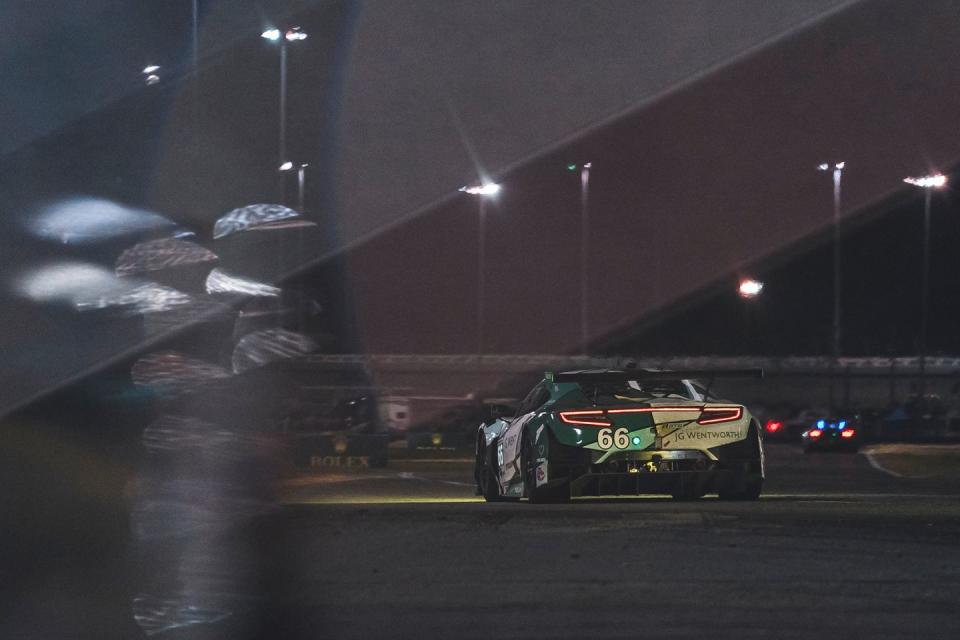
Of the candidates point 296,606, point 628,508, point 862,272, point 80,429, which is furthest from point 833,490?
point 862,272

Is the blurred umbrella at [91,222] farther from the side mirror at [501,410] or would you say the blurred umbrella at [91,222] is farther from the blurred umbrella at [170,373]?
the side mirror at [501,410]

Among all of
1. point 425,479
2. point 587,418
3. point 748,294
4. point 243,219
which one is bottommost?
point 425,479

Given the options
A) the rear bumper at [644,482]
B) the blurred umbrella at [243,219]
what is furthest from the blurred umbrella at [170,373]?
the blurred umbrella at [243,219]

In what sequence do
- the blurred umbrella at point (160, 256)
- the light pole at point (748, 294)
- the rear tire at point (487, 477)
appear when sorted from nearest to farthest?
the rear tire at point (487, 477) < the blurred umbrella at point (160, 256) < the light pole at point (748, 294)

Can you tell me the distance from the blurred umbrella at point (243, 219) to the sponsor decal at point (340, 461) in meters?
23.8

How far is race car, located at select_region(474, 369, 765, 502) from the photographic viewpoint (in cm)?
1279

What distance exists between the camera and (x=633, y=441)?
12.8 meters

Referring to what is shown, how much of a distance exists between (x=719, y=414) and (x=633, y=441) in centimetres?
82

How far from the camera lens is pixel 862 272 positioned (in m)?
116

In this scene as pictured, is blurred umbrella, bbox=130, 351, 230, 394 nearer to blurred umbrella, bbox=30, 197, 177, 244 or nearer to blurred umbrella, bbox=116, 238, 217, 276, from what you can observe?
blurred umbrella, bbox=30, 197, 177, 244

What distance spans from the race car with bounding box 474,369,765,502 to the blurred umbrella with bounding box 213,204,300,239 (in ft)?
131

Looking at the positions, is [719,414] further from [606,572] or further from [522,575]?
[522,575]

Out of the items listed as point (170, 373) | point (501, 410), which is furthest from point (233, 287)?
point (501, 410)

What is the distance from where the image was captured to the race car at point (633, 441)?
12.8m
